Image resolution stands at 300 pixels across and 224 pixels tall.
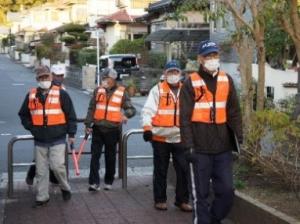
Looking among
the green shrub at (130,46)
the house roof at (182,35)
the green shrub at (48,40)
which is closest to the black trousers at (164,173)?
the house roof at (182,35)

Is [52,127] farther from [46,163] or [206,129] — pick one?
[206,129]

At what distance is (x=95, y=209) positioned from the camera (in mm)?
7996

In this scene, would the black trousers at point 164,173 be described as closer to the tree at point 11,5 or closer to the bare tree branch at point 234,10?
the bare tree branch at point 234,10

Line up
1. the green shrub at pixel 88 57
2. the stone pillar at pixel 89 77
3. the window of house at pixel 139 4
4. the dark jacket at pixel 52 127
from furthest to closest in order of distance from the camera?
the window of house at pixel 139 4 < the green shrub at pixel 88 57 < the stone pillar at pixel 89 77 < the dark jacket at pixel 52 127

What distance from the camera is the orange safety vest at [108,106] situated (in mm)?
8953

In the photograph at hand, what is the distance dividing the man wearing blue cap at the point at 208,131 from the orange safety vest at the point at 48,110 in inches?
94.0

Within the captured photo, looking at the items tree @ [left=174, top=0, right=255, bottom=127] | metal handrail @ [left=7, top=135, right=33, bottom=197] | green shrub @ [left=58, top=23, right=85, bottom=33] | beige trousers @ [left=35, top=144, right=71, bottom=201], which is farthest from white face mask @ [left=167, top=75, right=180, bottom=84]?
green shrub @ [left=58, top=23, right=85, bottom=33]

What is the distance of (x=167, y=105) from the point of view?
306 inches

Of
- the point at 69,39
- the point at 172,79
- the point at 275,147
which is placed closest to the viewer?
the point at 275,147

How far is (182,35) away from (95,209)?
30094mm

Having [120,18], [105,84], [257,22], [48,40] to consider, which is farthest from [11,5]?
[48,40]

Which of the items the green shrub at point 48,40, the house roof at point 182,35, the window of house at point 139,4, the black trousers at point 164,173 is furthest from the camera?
the green shrub at point 48,40

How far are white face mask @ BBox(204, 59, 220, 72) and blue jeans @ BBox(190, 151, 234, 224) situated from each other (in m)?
0.79

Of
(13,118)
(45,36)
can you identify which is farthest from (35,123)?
(45,36)
